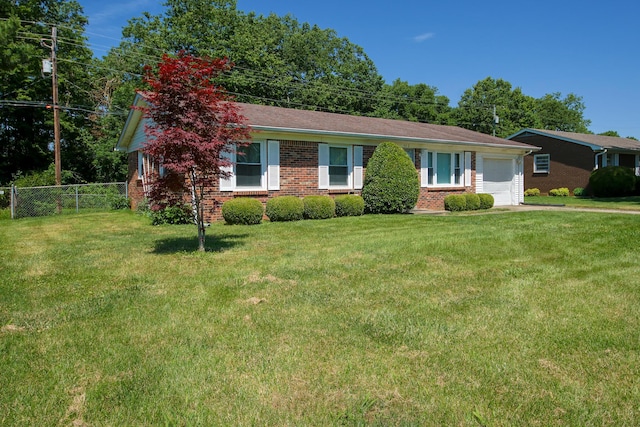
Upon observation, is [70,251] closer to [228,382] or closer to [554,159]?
[228,382]

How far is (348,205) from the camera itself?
14.1m

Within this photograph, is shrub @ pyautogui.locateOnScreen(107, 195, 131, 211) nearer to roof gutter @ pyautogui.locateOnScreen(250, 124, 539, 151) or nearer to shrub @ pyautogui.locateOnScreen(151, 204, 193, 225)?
shrub @ pyautogui.locateOnScreen(151, 204, 193, 225)

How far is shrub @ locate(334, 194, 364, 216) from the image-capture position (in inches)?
554

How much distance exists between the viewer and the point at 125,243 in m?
8.99

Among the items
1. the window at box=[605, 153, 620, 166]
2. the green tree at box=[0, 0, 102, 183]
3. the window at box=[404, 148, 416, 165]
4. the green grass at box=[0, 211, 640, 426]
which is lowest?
the green grass at box=[0, 211, 640, 426]

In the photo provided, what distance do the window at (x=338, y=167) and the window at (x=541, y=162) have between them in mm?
18235

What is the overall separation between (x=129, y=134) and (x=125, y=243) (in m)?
10.6

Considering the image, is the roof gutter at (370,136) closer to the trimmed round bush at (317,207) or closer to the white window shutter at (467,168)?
the white window shutter at (467,168)

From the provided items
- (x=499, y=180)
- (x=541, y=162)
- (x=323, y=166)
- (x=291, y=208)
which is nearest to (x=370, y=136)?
(x=323, y=166)

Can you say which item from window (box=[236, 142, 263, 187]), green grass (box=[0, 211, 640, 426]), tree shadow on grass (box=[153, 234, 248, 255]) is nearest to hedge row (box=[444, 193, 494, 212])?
window (box=[236, 142, 263, 187])

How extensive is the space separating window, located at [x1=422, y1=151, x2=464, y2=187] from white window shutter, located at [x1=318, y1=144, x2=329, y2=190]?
171 inches

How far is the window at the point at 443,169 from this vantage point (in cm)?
1726

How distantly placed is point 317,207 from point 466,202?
6.59m

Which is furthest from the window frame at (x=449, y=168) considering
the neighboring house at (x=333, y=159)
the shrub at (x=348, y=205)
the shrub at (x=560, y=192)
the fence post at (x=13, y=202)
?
the fence post at (x=13, y=202)
